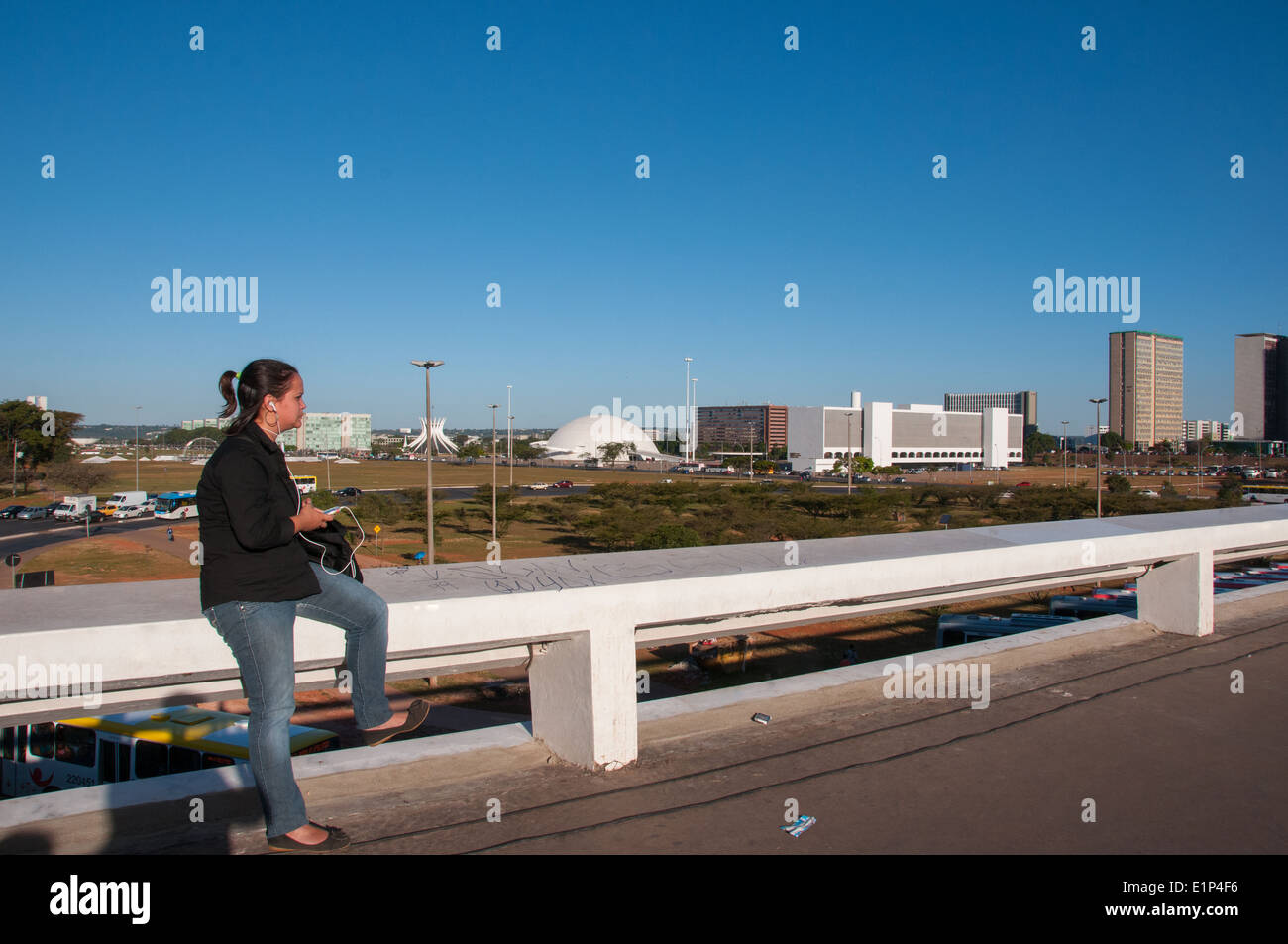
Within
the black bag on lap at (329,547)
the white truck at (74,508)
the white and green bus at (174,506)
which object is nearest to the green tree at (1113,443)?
the white and green bus at (174,506)

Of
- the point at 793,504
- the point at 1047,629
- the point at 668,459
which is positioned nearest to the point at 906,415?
the point at 668,459

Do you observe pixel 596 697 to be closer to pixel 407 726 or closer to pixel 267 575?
pixel 407 726

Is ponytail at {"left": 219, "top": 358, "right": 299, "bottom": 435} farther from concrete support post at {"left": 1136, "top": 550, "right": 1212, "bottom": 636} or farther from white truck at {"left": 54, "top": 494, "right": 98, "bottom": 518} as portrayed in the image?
white truck at {"left": 54, "top": 494, "right": 98, "bottom": 518}

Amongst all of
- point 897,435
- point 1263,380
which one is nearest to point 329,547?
point 897,435

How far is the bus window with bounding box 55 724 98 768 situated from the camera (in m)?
9.36

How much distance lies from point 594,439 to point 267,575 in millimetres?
162995

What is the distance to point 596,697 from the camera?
11.8 ft

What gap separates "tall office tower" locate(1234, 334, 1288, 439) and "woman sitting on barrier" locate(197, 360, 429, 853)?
166 metres

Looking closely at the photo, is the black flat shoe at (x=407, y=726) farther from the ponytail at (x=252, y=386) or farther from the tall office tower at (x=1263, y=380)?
the tall office tower at (x=1263, y=380)

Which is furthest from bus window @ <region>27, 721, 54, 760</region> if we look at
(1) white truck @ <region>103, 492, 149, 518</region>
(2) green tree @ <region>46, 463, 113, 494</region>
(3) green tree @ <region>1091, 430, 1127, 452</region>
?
(3) green tree @ <region>1091, 430, 1127, 452</region>

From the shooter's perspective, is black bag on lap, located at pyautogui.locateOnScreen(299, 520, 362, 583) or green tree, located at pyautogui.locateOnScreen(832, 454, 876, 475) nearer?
black bag on lap, located at pyautogui.locateOnScreen(299, 520, 362, 583)

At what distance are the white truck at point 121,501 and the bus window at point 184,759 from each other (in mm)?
46739
